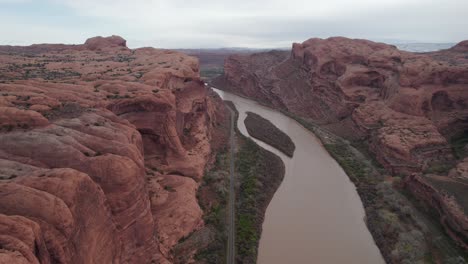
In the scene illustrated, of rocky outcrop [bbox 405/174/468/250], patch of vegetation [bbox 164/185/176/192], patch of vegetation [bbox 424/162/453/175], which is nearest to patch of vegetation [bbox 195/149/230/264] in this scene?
patch of vegetation [bbox 164/185/176/192]

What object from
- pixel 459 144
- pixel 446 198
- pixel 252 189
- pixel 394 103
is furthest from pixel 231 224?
pixel 394 103

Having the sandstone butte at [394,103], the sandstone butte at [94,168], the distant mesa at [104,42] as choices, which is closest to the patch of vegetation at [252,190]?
the sandstone butte at [94,168]

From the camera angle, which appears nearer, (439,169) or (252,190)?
(252,190)

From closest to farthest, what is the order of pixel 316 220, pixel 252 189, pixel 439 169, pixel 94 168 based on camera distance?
pixel 94 168
pixel 316 220
pixel 252 189
pixel 439 169

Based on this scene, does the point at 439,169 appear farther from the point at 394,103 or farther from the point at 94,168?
the point at 94,168

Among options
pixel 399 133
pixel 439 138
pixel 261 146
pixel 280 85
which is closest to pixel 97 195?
pixel 261 146

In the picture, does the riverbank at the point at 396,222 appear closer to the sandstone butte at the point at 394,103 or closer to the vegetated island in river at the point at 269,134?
the sandstone butte at the point at 394,103
